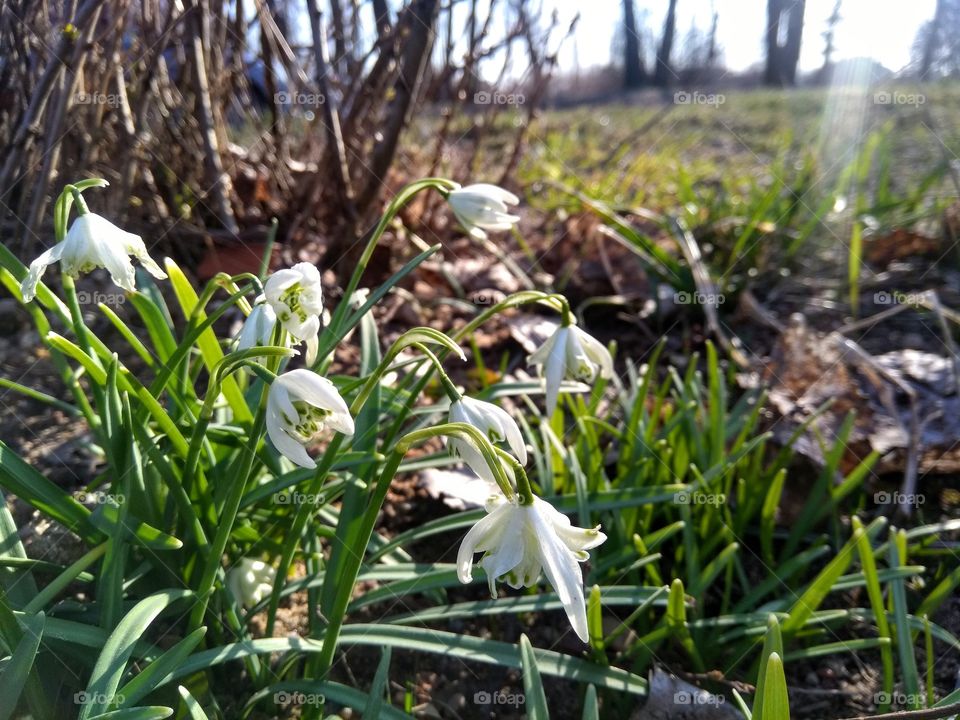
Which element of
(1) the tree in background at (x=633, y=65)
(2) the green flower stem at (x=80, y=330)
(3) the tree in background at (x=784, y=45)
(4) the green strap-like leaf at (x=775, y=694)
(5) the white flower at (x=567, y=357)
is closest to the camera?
(4) the green strap-like leaf at (x=775, y=694)

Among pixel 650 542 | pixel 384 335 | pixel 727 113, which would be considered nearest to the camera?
pixel 650 542

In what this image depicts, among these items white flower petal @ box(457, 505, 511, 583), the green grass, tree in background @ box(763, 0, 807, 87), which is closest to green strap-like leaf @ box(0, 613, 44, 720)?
the green grass

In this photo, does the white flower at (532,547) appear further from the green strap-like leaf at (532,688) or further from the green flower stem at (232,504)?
the green flower stem at (232,504)

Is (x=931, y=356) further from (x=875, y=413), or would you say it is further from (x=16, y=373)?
(x=16, y=373)

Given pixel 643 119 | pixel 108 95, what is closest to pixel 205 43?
pixel 108 95

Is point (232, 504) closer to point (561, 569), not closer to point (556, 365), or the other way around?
point (561, 569)

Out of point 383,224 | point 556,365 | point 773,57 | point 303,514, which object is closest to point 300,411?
point 303,514

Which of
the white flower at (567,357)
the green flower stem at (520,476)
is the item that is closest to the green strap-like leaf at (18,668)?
the green flower stem at (520,476)
